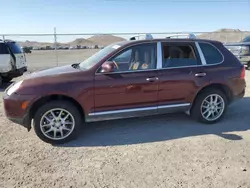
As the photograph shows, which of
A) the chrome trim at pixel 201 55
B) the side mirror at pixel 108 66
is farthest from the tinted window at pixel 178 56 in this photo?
the side mirror at pixel 108 66

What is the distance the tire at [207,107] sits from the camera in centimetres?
498

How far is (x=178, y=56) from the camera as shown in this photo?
Answer: 16.0 ft

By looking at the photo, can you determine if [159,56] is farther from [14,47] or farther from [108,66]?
[14,47]

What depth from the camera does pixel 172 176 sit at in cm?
323

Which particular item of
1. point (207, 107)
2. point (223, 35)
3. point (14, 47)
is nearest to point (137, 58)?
point (207, 107)

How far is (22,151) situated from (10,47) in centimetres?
671

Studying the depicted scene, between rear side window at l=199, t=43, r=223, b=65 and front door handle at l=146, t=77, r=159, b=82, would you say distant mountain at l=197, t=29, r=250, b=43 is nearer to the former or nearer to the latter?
rear side window at l=199, t=43, r=223, b=65

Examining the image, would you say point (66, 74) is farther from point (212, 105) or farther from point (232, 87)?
point (232, 87)

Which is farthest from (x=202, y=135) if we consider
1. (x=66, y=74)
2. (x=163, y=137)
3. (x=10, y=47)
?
(x=10, y=47)

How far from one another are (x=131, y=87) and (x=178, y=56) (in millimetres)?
1199

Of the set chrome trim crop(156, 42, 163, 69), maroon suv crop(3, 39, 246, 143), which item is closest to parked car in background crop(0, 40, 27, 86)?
maroon suv crop(3, 39, 246, 143)

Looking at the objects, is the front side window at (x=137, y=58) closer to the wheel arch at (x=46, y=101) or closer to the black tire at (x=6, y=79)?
the wheel arch at (x=46, y=101)

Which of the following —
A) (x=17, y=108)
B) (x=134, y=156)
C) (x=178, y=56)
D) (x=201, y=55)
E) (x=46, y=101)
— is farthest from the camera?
(x=201, y=55)

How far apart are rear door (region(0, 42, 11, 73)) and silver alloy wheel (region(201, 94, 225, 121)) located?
743cm
